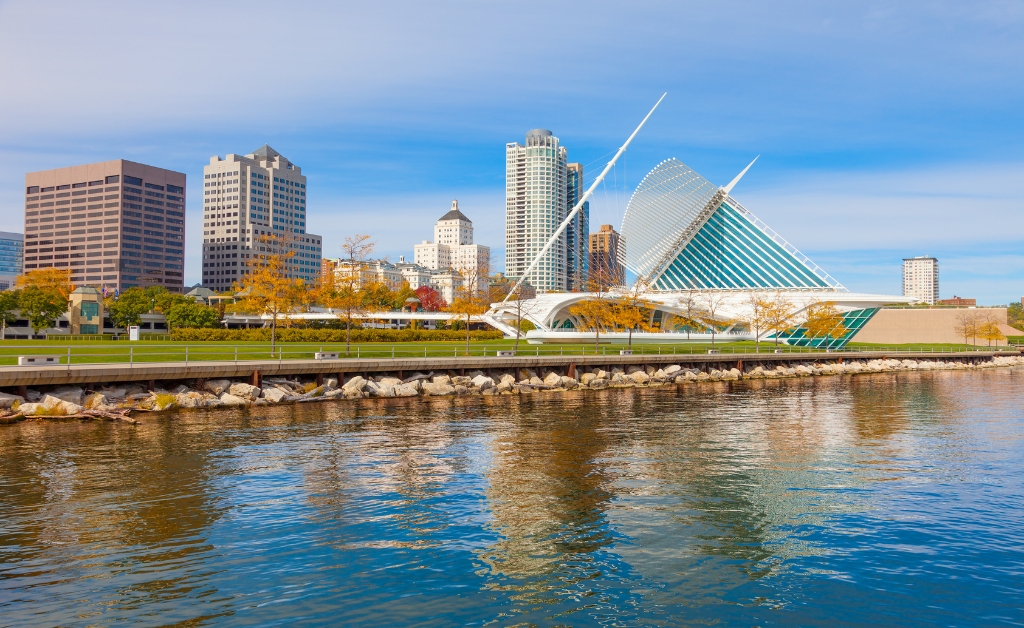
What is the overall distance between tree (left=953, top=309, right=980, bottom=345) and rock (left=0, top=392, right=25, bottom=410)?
125915 mm

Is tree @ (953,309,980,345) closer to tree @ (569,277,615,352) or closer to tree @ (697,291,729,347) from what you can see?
tree @ (697,291,729,347)

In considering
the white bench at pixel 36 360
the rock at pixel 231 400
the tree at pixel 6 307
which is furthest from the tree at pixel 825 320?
the tree at pixel 6 307

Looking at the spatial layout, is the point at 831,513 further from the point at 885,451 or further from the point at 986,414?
the point at 986,414

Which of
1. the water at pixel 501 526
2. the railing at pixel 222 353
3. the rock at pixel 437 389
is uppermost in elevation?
the railing at pixel 222 353

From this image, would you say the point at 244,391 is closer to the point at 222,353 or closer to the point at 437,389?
the point at 222,353

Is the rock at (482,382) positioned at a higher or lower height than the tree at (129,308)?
lower

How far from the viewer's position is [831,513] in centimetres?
1402

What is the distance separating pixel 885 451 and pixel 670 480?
27.5ft

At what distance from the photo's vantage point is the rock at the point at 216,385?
98.7 feet

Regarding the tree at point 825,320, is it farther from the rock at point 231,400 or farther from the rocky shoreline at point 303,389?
the rock at point 231,400

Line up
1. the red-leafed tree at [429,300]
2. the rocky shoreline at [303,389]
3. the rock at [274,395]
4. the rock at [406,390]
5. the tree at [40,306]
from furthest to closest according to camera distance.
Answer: the red-leafed tree at [429,300]
the tree at [40,306]
the rock at [406,390]
the rock at [274,395]
the rocky shoreline at [303,389]

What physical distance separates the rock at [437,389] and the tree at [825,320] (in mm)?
55177

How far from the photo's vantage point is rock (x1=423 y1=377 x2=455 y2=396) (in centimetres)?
3578

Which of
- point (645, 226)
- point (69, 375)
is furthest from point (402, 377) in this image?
point (645, 226)
